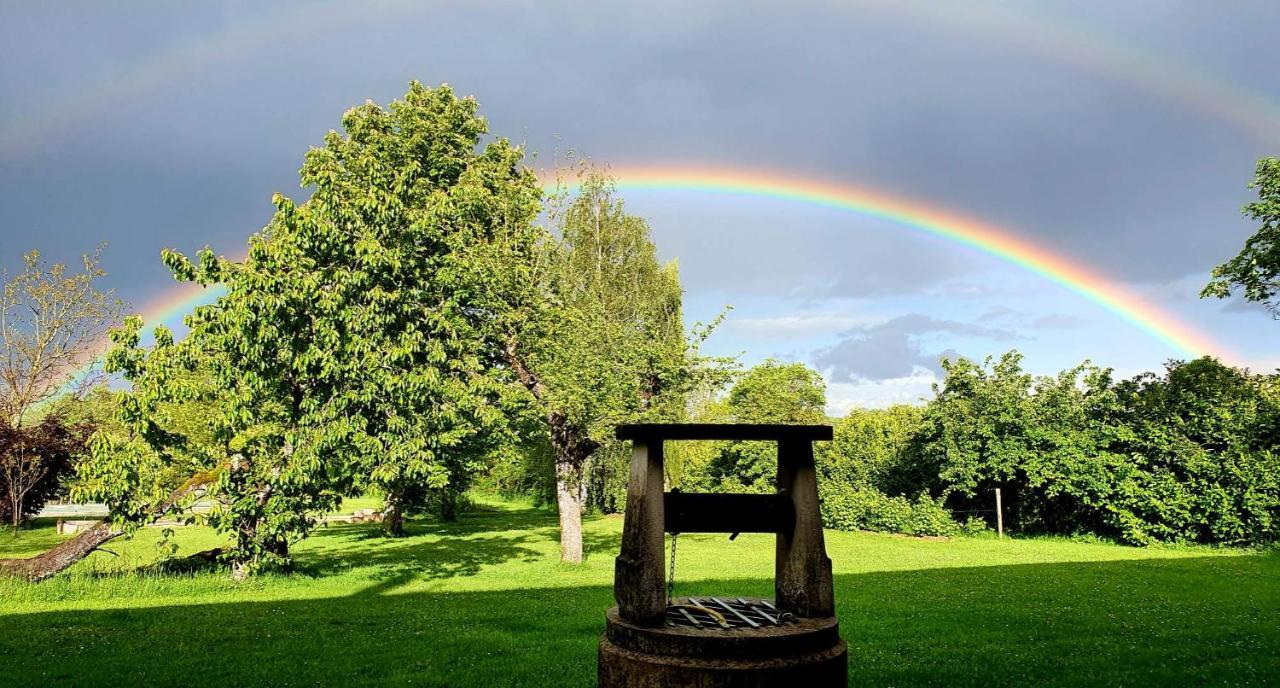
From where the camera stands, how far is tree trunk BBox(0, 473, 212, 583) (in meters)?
15.6

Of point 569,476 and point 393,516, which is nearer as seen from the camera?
point 569,476

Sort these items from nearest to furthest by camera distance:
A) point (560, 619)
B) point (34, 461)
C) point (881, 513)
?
point (560, 619) → point (34, 461) → point (881, 513)

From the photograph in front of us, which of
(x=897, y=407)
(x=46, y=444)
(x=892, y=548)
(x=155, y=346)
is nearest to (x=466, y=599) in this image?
(x=155, y=346)

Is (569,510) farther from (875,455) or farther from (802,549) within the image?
(875,455)

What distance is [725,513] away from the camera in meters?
5.75

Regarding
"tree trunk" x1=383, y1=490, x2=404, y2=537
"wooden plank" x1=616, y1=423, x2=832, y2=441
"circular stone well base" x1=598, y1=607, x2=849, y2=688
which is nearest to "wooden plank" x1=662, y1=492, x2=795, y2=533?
"wooden plank" x1=616, y1=423, x2=832, y2=441

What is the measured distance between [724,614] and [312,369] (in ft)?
41.3

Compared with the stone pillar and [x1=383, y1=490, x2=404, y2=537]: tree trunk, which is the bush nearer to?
[x1=383, y1=490, x2=404, y2=537]: tree trunk

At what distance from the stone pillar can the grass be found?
367cm

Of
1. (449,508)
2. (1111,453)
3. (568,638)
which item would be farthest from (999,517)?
(449,508)

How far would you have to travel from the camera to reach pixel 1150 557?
68.0 ft

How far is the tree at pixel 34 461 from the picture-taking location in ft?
85.4

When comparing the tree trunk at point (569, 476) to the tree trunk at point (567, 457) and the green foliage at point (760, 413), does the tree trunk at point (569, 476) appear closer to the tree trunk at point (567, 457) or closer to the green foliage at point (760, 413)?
the tree trunk at point (567, 457)

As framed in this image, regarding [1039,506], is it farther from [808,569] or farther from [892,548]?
[808,569]
